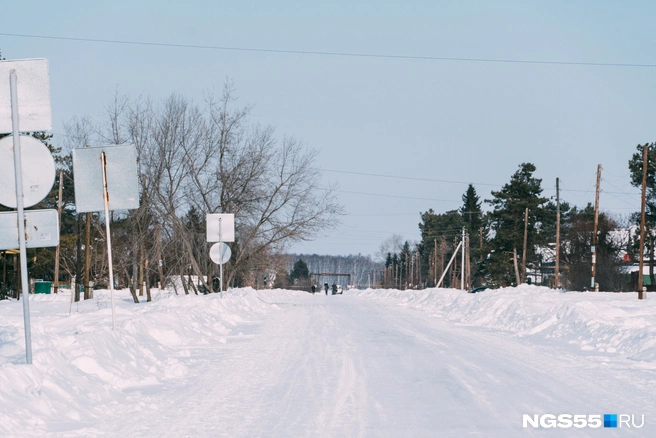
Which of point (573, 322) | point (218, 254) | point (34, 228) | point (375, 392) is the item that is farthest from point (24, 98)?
point (218, 254)

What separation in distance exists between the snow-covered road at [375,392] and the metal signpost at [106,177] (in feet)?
10.6

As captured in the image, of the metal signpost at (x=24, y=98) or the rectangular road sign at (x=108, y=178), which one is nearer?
the metal signpost at (x=24, y=98)

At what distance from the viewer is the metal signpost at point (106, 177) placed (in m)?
13.1

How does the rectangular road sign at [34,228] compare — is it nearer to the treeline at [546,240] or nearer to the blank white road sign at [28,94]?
the blank white road sign at [28,94]

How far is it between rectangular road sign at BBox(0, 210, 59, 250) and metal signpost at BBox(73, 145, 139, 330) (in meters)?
4.78

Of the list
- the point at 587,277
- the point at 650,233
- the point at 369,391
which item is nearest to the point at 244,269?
the point at 587,277

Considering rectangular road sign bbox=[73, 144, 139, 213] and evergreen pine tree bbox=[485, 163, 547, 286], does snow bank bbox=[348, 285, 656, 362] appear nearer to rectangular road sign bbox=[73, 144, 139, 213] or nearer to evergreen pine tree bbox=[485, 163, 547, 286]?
rectangular road sign bbox=[73, 144, 139, 213]

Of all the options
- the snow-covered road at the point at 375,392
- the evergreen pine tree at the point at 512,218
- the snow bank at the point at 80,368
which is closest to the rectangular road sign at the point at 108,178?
the snow bank at the point at 80,368

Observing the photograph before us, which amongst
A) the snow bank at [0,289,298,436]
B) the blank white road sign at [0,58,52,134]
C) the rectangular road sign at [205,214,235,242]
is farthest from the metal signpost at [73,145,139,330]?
the rectangular road sign at [205,214,235,242]

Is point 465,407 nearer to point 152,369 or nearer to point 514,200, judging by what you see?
point 152,369

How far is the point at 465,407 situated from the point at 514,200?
78.0 m

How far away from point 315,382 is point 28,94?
17.1 ft

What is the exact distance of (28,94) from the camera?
852 cm

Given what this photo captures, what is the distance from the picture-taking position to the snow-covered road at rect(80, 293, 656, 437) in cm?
666
